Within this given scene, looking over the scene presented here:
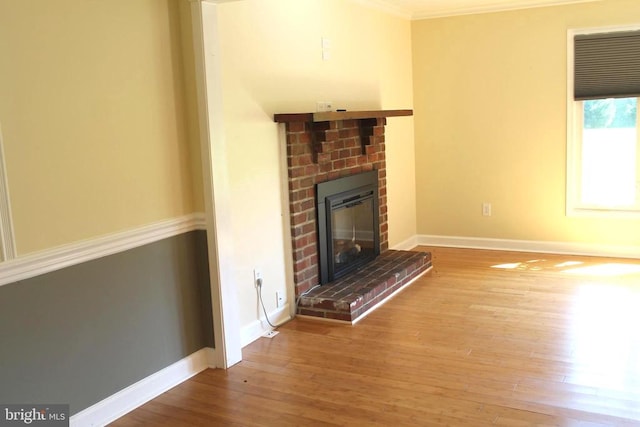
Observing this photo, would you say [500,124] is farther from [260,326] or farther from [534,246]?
[260,326]

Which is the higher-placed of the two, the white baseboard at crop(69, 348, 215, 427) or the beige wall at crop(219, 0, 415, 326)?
the beige wall at crop(219, 0, 415, 326)

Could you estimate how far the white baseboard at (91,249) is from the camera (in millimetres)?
2424

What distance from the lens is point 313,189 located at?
432 cm

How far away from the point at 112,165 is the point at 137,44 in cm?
61

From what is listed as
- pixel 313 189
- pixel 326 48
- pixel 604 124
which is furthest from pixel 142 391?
pixel 604 124

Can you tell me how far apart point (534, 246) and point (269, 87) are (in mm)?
3218

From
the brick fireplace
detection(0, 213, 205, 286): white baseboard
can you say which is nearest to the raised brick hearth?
the brick fireplace

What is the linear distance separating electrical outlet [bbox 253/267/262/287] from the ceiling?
2592 millimetres

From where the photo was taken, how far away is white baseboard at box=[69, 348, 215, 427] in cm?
273

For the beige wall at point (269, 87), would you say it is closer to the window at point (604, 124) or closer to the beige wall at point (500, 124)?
the beige wall at point (500, 124)

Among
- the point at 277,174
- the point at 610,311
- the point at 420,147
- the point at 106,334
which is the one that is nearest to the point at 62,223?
the point at 106,334

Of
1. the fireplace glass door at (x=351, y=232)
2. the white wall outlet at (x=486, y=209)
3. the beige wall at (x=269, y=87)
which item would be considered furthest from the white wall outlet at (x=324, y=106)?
the white wall outlet at (x=486, y=209)

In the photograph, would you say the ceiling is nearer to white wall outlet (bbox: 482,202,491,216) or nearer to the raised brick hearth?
white wall outlet (bbox: 482,202,491,216)

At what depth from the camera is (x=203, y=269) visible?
334 cm
